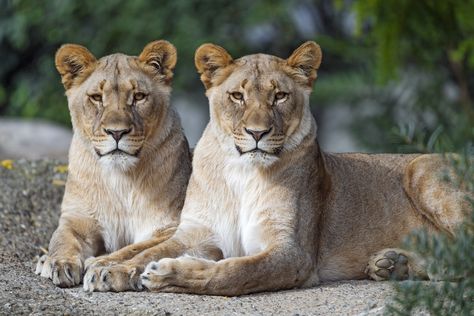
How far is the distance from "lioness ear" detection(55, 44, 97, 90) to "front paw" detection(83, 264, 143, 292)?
129cm

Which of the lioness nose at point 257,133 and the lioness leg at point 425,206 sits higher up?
the lioness nose at point 257,133

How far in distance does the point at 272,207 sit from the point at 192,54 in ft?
32.4

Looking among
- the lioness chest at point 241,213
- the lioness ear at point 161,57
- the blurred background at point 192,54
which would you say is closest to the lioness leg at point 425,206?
the lioness chest at point 241,213

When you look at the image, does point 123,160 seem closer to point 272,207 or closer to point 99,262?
point 99,262

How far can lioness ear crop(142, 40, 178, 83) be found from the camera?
708cm

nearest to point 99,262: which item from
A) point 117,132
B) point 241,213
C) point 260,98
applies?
point 117,132

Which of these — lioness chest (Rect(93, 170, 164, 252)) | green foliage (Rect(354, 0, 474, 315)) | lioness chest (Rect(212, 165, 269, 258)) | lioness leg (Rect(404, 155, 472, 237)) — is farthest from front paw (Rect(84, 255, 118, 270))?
lioness leg (Rect(404, 155, 472, 237))

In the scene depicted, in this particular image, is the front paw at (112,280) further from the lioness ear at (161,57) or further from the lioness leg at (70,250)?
the lioness ear at (161,57)

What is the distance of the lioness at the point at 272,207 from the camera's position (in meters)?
6.21

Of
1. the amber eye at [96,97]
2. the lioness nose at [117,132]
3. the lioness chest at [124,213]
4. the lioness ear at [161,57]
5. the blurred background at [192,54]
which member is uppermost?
the blurred background at [192,54]

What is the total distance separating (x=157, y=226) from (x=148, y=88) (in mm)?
759

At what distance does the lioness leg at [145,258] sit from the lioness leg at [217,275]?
117 mm

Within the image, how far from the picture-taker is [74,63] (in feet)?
23.1

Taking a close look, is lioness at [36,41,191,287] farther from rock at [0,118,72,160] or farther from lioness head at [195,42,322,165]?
rock at [0,118,72,160]
